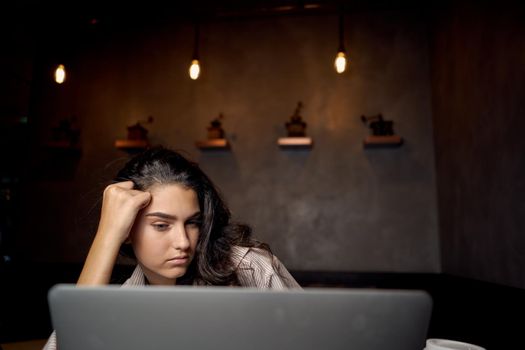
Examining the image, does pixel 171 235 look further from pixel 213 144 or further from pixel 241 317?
pixel 213 144

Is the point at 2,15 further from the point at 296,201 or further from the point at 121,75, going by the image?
the point at 296,201

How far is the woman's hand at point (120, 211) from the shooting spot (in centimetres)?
98

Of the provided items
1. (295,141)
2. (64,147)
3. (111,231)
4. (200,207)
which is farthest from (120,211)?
(64,147)

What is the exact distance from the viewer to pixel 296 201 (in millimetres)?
3420

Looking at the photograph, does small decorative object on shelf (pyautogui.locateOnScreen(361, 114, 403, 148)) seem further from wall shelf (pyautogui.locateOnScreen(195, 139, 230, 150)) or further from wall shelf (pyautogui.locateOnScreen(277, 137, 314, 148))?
wall shelf (pyautogui.locateOnScreen(195, 139, 230, 150))

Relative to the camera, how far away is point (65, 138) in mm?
3682

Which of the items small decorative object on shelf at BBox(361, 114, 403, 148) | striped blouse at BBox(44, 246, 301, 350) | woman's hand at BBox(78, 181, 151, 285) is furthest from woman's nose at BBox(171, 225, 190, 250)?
small decorative object on shelf at BBox(361, 114, 403, 148)

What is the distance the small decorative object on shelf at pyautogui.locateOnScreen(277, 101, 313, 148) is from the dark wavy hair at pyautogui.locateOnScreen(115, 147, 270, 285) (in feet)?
6.47

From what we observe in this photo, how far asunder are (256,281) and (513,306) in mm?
1320

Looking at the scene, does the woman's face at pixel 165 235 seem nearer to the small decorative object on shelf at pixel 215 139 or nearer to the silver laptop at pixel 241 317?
the silver laptop at pixel 241 317

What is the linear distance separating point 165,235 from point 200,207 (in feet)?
0.85

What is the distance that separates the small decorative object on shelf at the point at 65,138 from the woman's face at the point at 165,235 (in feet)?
9.76

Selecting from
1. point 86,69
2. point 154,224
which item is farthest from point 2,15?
point 154,224

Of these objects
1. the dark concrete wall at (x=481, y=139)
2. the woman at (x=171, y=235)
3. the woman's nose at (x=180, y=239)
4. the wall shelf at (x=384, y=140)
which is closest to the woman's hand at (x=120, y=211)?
the woman at (x=171, y=235)
